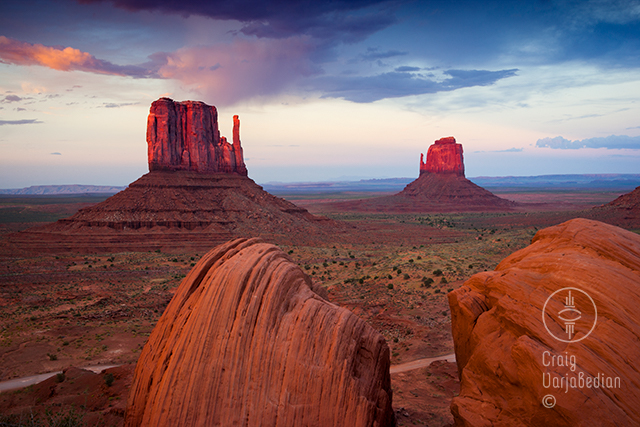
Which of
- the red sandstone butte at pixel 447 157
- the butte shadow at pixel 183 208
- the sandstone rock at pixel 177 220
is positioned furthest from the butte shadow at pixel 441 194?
the sandstone rock at pixel 177 220

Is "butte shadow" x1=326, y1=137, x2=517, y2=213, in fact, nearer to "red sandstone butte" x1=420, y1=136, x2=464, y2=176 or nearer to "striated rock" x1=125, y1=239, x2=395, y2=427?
"red sandstone butte" x1=420, y1=136, x2=464, y2=176

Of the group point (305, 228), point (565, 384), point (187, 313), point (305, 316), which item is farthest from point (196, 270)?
point (305, 228)

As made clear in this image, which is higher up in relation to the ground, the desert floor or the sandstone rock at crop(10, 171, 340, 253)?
the sandstone rock at crop(10, 171, 340, 253)

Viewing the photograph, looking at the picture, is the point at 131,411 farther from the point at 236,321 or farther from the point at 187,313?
the point at 236,321

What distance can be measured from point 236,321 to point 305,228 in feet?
243

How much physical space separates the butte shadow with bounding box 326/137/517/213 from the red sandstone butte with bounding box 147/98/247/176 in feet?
254

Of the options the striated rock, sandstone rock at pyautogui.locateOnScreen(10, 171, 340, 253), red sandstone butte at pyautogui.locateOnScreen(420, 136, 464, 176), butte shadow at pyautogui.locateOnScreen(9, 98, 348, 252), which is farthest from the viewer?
red sandstone butte at pyautogui.locateOnScreen(420, 136, 464, 176)

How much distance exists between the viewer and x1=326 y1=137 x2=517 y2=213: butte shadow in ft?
518

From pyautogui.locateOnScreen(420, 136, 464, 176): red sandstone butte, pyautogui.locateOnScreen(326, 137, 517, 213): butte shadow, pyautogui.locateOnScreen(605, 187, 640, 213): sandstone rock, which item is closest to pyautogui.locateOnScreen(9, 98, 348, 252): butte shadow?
pyautogui.locateOnScreen(605, 187, 640, 213): sandstone rock

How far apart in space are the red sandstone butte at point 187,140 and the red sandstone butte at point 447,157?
11206 centimetres

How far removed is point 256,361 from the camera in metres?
9.89

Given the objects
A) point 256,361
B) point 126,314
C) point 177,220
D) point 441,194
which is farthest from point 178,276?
point 441,194

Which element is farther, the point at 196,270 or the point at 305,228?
the point at 305,228

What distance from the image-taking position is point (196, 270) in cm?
1206
